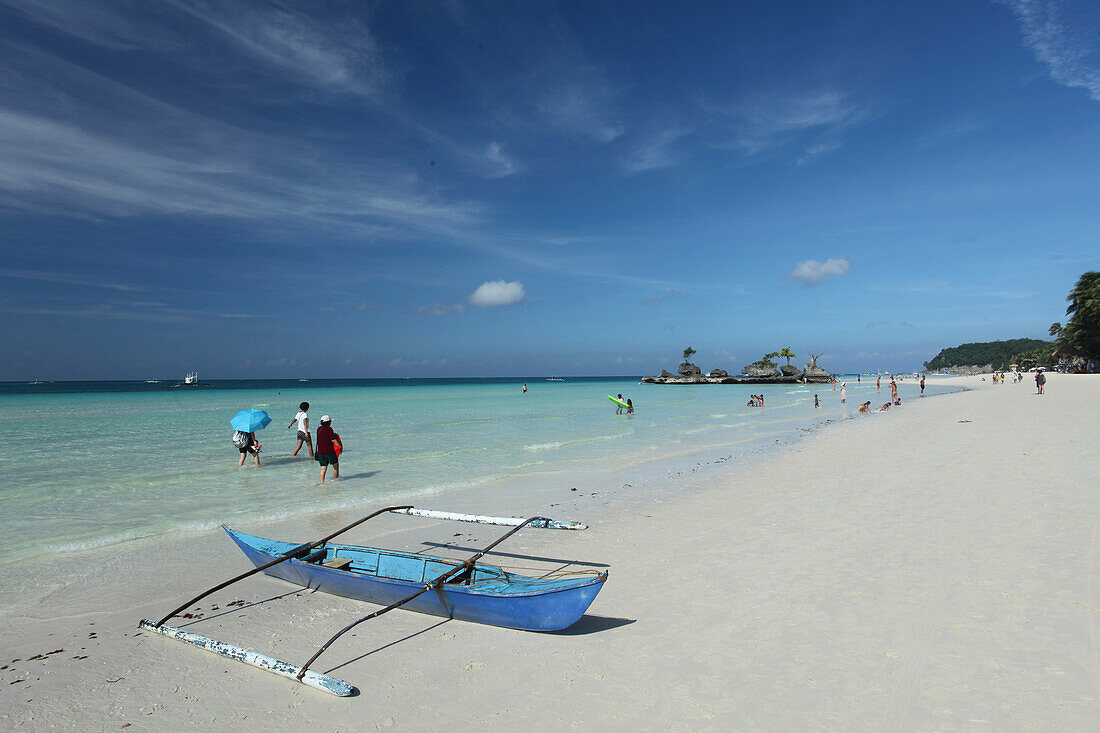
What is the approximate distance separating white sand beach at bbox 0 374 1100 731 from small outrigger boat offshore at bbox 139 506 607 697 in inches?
7.2

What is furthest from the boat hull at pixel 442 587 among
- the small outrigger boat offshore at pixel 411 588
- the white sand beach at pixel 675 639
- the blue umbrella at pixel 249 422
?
the blue umbrella at pixel 249 422

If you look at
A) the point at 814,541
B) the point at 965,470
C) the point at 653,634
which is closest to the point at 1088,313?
the point at 965,470

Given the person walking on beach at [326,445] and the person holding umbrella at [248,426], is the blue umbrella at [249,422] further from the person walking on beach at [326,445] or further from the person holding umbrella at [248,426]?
the person walking on beach at [326,445]

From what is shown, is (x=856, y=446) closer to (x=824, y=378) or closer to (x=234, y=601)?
(x=234, y=601)

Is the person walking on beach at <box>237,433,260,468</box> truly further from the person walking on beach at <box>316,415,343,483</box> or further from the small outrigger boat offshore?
the small outrigger boat offshore

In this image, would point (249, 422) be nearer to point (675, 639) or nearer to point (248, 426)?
point (248, 426)

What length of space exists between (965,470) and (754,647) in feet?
35.6

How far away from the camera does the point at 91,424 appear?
98.4 feet

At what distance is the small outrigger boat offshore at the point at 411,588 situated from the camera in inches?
193

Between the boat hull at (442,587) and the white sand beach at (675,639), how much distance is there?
7.2 inches

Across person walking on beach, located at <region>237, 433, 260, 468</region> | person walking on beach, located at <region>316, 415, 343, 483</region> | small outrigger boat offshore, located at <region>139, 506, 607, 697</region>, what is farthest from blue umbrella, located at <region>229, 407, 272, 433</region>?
small outrigger boat offshore, located at <region>139, 506, 607, 697</region>

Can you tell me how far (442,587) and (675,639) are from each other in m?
2.39

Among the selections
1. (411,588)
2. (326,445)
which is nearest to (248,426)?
(326,445)

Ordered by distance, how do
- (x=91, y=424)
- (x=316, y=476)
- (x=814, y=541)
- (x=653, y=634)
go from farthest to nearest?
(x=91, y=424)
(x=316, y=476)
(x=814, y=541)
(x=653, y=634)
